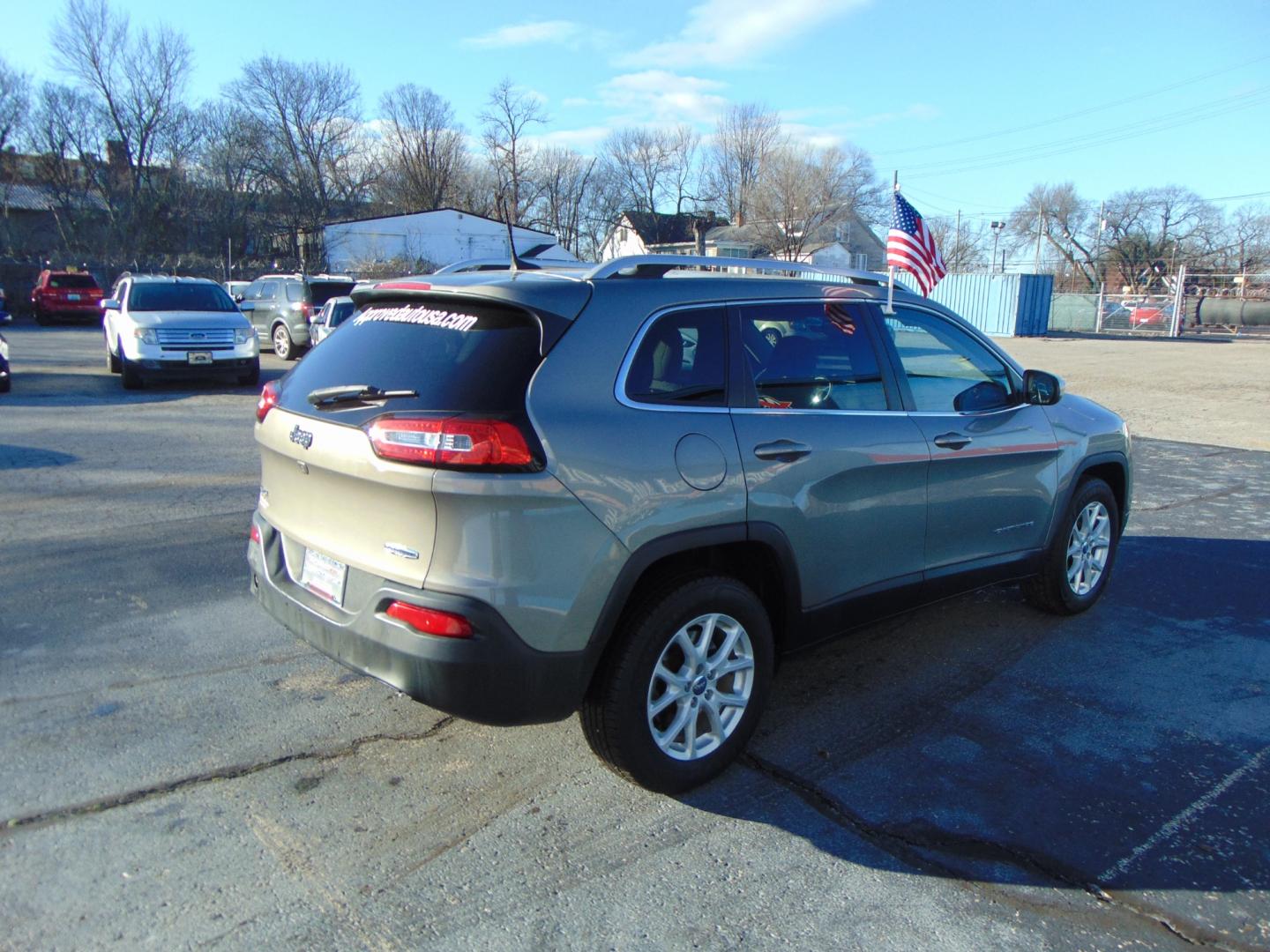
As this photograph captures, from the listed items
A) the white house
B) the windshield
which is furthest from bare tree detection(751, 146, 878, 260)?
the windshield

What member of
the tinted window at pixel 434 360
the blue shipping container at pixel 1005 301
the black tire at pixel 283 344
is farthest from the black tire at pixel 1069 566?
the blue shipping container at pixel 1005 301

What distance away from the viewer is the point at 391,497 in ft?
9.45

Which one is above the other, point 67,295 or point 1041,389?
point 67,295

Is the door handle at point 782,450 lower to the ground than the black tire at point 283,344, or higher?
higher

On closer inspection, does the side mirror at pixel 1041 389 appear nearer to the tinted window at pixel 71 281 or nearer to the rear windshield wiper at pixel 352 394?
the rear windshield wiper at pixel 352 394

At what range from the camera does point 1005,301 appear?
41.0 meters

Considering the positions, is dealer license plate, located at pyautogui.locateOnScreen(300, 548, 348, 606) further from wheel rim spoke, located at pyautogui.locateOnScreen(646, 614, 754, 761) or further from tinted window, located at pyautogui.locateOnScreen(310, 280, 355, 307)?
tinted window, located at pyautogui.locateOnScreen(310, 280, 355, 307)

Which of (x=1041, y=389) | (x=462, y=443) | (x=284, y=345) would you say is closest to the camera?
(x=462, y=443)

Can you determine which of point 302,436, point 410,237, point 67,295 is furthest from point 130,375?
point 410,237

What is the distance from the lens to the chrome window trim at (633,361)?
307 cm

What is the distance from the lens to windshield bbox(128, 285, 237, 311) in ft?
48.1

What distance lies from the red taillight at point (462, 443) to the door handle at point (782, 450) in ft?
3.21

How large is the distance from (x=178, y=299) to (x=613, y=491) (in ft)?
47.0

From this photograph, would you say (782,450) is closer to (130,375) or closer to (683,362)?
(683,362)
